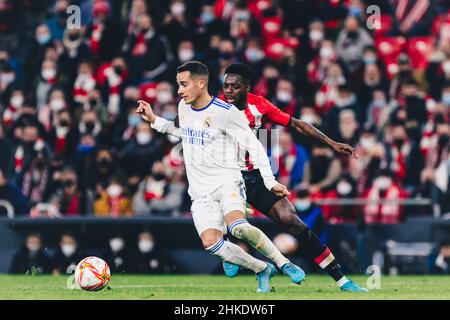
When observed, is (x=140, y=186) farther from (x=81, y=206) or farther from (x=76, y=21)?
(x=76, y=21)

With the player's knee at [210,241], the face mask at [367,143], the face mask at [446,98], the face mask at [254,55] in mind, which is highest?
the face mask at [254,55]

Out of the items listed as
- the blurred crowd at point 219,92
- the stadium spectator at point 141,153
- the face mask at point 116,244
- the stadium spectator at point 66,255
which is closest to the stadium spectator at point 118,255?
the face mask at point 116,244

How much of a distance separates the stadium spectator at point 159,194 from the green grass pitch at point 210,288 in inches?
61.1

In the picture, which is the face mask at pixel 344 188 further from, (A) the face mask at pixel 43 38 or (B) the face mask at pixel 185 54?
(A) the face mask at pixel 43 38

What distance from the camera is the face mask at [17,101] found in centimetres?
2109

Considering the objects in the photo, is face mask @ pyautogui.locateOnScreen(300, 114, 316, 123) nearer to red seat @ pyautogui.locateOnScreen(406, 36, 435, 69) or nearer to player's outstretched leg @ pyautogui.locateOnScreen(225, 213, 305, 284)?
red seat @ pyautogui.locateOnScreen(406, 36, 435, 69)

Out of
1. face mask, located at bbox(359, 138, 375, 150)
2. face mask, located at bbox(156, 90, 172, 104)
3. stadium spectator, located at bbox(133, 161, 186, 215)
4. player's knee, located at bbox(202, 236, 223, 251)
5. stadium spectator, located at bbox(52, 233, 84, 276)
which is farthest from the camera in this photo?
face mask, located at bbox(156, 90, 172, 104)

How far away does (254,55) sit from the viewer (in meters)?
20.2

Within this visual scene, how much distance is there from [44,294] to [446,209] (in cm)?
766

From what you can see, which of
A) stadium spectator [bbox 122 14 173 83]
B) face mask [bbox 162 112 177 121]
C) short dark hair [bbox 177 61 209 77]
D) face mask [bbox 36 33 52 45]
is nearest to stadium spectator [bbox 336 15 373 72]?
stadium spectator [bbox 122 14 173 83]

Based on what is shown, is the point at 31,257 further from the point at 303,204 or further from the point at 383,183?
the point at 383,183

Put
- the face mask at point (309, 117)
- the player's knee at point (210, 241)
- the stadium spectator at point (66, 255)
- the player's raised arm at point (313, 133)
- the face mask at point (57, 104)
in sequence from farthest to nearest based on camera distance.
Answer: the face mask at point (57, 104) → the face mask at point (309, 117) → the stadium spectator at point (66, 255) → the player's raised arm at point (313, 133) → the player's knee at point (210, 241)

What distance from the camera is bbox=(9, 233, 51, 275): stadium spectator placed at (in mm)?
17406

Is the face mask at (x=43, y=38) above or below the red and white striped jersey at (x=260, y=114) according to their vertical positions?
above
